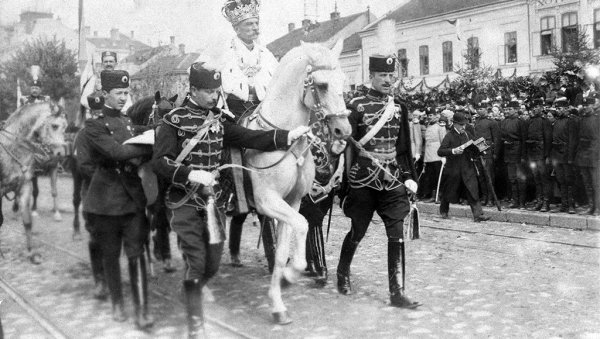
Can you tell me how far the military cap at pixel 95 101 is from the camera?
5.65 m

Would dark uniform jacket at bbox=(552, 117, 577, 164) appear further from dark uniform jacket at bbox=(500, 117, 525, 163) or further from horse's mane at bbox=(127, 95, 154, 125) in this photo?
horse's mane at bbox=(127, 95, 154, 125)

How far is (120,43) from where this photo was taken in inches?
261

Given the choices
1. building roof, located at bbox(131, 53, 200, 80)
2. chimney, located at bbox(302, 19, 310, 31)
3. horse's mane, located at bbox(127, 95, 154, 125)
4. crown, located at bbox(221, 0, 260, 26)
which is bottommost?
horse's mane, located at bbox(127, 95, 154, 125)

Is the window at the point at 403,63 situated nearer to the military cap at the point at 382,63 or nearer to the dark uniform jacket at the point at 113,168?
the military cap at the point at 382,63

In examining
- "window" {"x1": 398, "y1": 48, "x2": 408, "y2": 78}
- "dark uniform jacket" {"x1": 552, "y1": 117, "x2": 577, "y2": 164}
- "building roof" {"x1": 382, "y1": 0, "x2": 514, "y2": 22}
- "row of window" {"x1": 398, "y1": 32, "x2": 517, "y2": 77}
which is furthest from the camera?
"row of window" {"x1": 398, "y1": 32, "x2": 517, "y2": 77}

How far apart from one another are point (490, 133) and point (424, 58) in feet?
60.9

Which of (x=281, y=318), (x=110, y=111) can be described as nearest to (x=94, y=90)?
(x=110, y=111)

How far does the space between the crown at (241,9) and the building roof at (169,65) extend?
1.64ft

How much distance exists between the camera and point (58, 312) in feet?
19.8

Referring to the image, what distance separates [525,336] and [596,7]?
2650cm

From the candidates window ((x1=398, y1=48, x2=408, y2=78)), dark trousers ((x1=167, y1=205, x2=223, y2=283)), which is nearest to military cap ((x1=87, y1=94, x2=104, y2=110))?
dark trousers ((x1=167, y1=205, x2=223, y2=283))

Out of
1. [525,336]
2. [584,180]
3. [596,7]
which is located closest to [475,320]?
[525,336]

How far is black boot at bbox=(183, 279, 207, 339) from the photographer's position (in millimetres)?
5633

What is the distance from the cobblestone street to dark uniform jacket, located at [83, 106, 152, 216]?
548 mm
